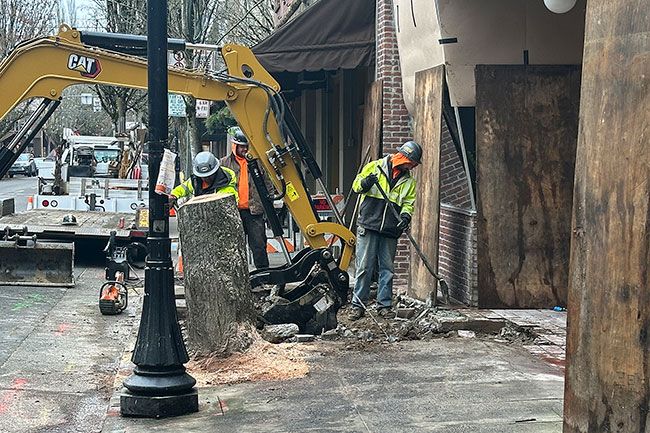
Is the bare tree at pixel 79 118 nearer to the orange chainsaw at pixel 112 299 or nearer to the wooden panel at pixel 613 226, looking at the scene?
the orange chainsaw at pixel 112 299

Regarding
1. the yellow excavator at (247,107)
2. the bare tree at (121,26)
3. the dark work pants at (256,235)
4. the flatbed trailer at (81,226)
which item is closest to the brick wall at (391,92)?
the dark work pants at (256,235)

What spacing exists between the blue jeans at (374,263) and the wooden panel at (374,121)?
9.76 feet

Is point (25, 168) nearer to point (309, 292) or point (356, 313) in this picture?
point (356, 313)

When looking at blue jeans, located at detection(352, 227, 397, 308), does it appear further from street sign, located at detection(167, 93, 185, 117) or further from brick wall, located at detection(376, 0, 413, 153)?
street sign, located at detection(167, 93, 185, 117)

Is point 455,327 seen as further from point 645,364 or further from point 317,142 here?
point 317,142

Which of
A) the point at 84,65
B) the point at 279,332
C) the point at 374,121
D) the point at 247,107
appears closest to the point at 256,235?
the point at 374,121

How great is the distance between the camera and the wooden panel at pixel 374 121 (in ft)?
43.1

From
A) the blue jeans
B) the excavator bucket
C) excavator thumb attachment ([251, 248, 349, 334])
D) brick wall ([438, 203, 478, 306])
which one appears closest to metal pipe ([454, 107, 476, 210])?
brick wall ([438, 203, 478, 306])

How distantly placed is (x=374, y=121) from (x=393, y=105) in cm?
39

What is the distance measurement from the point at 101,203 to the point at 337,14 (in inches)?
287

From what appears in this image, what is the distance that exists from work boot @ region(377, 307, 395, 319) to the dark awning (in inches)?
176

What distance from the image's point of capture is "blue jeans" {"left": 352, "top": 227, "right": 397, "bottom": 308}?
10.3m

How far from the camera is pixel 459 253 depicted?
35.9 ft

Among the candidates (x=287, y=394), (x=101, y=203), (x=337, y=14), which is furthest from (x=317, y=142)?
(x=287, y=394)
